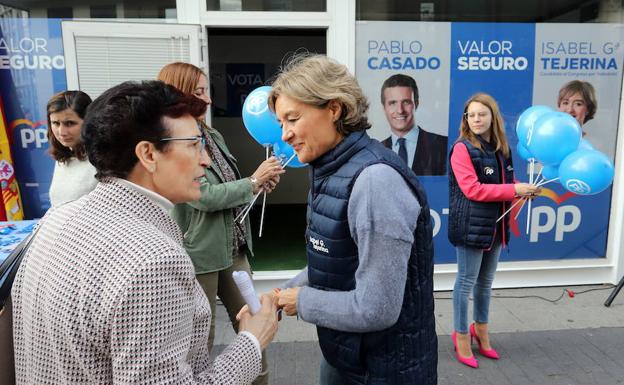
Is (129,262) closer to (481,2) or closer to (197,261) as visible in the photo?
(197,261)

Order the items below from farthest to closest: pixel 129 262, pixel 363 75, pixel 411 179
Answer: pixel 363 75 → pixel 411 179 → pixel 129 262

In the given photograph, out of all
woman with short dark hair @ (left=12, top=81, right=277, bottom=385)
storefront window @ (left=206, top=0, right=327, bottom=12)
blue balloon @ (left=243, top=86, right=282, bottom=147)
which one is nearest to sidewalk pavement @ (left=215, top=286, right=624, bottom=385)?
blue balloon @ (left=243, top=86, right=282, bottom=147)

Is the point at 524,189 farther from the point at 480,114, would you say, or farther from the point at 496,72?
the point at 496,72

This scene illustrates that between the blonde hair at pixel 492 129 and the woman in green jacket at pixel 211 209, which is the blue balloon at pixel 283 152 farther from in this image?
the blonde hair at pixel 492 129

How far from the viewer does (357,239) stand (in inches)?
56.9

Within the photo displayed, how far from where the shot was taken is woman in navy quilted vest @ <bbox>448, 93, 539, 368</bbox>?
3123mm

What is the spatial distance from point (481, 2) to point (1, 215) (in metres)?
4.92

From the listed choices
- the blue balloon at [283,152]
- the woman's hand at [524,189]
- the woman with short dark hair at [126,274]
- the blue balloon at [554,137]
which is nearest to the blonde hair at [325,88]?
the woman with short dark hair at [126,274]

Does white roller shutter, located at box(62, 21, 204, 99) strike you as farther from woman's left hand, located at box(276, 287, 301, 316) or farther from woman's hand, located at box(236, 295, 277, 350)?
woman's hand, located at box(236, 295, 277, 350)

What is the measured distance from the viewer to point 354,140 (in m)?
1.55

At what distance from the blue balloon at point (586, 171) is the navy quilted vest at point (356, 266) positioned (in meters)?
2.02

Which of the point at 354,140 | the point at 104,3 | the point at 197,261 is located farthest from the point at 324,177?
the point at 104,3

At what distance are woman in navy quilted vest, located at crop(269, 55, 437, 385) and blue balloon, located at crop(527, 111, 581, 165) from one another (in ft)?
6.71

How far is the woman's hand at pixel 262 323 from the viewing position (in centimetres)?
133
